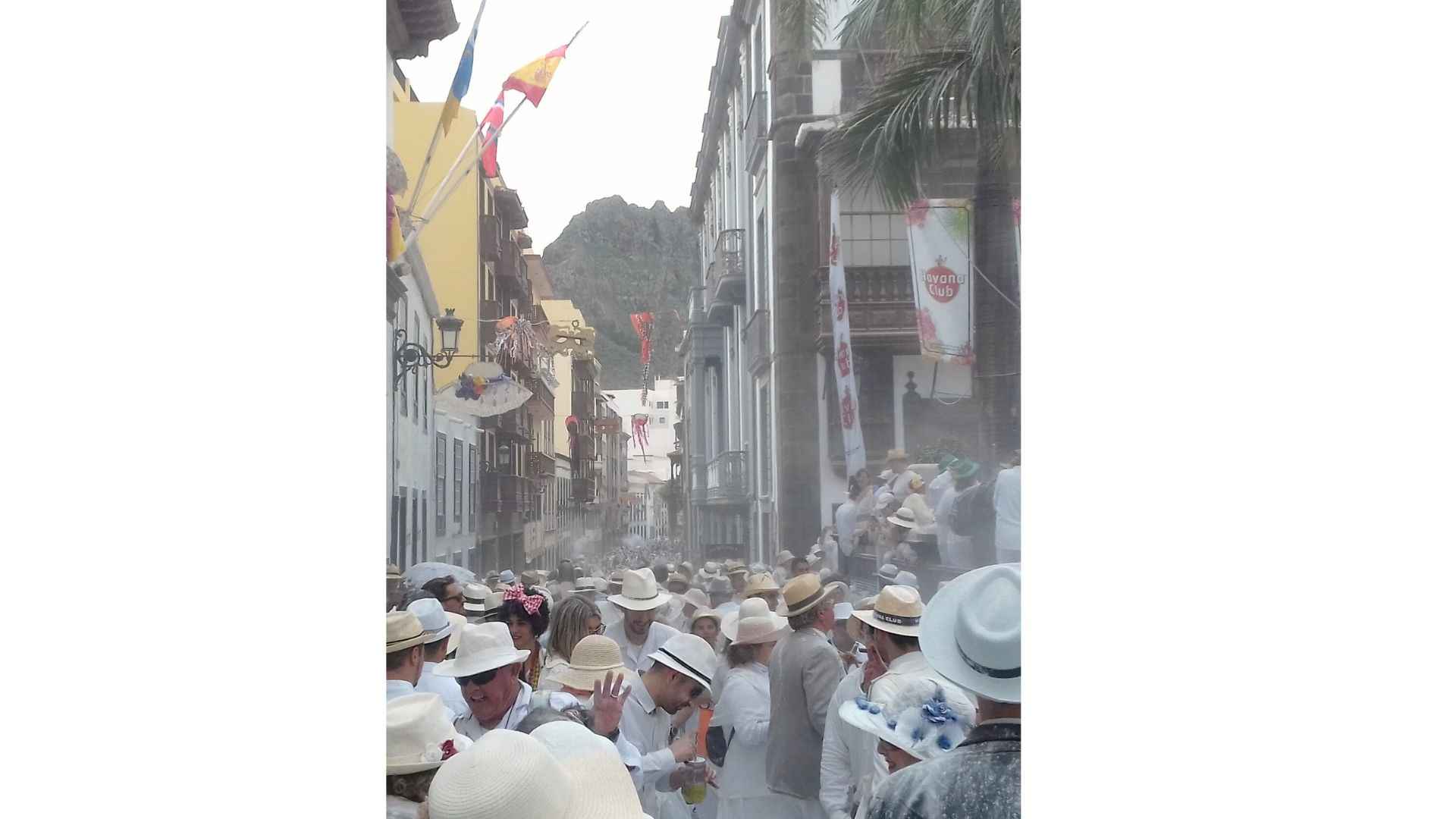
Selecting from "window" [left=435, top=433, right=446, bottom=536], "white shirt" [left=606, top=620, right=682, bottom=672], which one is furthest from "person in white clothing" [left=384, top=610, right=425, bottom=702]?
"white shirt" [left=606, top=620, right=682, bottom=672]

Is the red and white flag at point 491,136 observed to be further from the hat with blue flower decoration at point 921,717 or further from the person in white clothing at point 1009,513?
the hat with blue flower decoration at point 921,717

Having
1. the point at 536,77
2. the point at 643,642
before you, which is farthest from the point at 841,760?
the point at 536,77

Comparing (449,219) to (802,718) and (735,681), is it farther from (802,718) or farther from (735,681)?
(802,718)

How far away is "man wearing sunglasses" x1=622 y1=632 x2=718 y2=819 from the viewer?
10.7 feet

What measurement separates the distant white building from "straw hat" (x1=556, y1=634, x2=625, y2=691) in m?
0.59

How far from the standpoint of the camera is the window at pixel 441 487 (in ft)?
11.1

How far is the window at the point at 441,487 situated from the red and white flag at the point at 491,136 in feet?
2.51

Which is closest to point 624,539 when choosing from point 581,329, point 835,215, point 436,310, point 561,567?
point 561,567

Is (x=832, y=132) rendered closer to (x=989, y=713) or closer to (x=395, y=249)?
(x=395, y=249)

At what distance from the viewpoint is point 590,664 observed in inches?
128

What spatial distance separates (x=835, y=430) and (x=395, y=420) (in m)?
1.23

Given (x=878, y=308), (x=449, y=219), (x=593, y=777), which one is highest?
(x=449, y=219)

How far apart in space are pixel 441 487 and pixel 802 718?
1180 millimetres

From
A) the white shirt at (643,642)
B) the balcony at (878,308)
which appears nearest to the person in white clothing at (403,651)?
the white shirt at (643,642)
